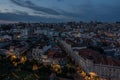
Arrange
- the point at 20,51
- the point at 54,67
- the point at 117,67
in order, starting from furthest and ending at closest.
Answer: the point at 20,51
the point at 54,67
the point at 117,67

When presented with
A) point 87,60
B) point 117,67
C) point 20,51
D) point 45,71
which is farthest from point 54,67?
point 20,51

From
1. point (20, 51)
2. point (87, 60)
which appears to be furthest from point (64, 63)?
point (20, 51)

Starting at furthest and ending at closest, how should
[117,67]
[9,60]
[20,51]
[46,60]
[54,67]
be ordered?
[20,51] → [46,60] → [9,60] → [54,67] → [117,67]

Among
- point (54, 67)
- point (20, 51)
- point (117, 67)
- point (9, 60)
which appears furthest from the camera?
point (20, 51)

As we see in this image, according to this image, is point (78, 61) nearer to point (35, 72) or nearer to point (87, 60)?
point (87, 60)

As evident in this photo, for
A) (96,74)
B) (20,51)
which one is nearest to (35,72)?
(96,74)

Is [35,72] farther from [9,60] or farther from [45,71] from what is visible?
[9,60]

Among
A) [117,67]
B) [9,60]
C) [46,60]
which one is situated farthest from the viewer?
[46,60]

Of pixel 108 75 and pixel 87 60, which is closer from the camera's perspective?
pixel 108 75

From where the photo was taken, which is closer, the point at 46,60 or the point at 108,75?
the point at 108,75
